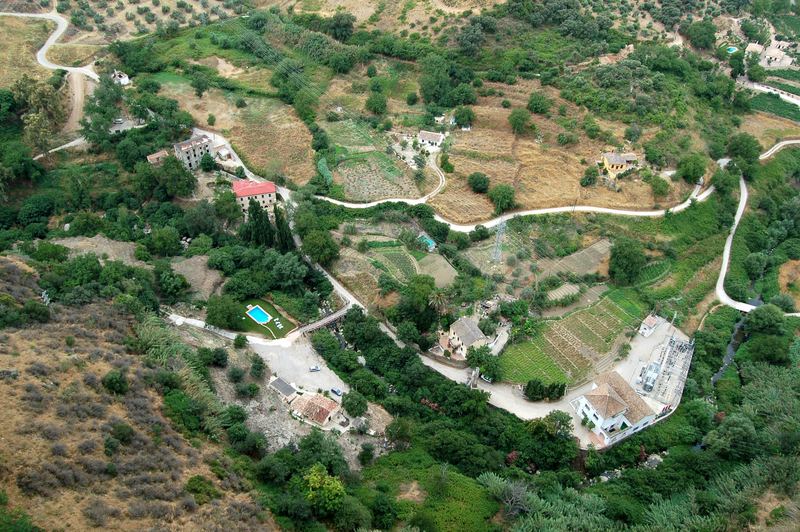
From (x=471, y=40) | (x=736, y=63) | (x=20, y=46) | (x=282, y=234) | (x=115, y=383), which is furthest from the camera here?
(x=736, y=63)

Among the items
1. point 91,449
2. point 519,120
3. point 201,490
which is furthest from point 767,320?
point 91,449

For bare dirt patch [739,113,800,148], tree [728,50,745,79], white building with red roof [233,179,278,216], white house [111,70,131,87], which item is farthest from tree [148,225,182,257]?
tree [728,50,745,79]

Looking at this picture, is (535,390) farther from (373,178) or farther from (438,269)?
(373,178)

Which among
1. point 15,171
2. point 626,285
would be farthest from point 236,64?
point 626,285

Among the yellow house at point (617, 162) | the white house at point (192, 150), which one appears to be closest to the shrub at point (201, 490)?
the white house at point (192, 150)

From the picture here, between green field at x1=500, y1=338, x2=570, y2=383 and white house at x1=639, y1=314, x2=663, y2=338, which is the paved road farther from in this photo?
white house at x1=639, y1=314, x2=663, y2=338

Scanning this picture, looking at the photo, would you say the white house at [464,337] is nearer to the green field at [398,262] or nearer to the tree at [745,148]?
the green field at [398,262]
